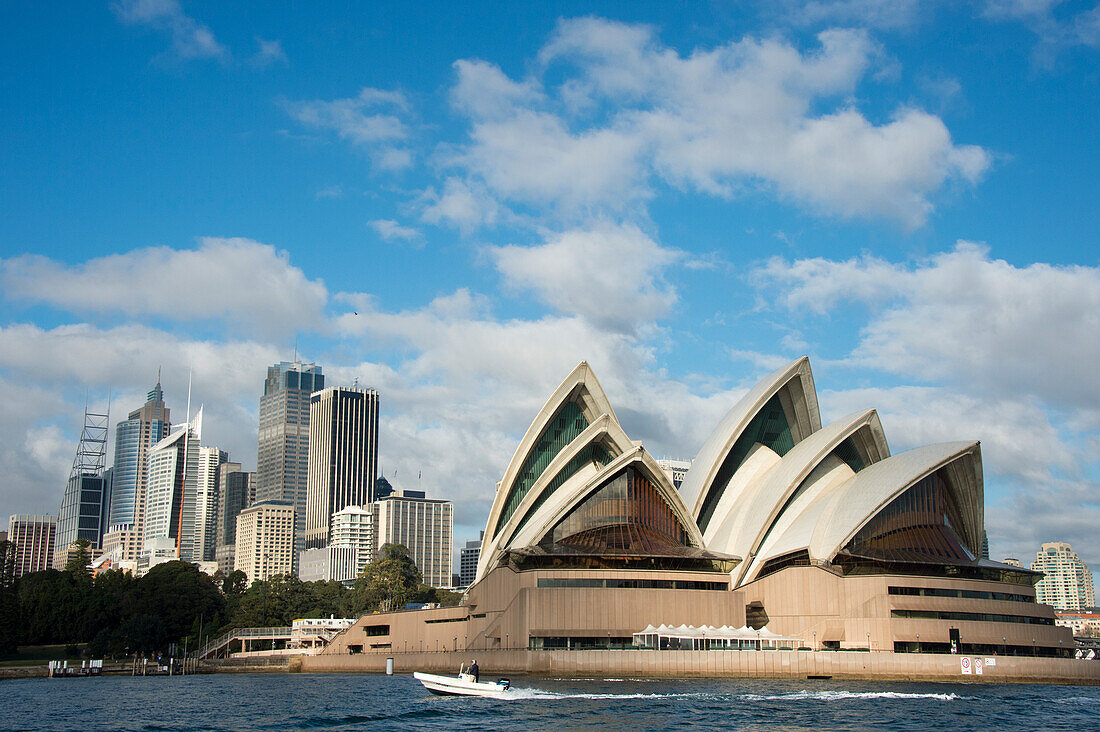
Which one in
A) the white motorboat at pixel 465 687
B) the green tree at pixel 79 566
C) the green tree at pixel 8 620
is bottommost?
the white motorboat at pixel 465 687

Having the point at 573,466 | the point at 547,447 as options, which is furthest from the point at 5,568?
the point at 573,466

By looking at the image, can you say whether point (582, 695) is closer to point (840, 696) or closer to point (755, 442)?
point (840, 696)

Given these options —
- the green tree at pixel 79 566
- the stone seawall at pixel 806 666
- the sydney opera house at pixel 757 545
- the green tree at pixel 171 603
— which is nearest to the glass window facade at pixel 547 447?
the sydney opera house at pixel 757 545

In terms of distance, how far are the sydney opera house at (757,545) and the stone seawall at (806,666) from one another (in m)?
3.25

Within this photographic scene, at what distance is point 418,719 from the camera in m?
44.3

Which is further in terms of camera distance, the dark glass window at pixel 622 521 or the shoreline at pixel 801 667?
the dark glass window at pixel 622 521

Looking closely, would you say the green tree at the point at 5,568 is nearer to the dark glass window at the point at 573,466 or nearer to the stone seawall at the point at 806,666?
the dark glass window at the point at 573,466

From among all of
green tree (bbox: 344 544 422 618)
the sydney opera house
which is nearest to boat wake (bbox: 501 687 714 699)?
the sydney opera house

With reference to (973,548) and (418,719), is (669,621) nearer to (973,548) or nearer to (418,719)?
(973,548)

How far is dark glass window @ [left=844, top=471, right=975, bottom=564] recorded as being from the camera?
243ft

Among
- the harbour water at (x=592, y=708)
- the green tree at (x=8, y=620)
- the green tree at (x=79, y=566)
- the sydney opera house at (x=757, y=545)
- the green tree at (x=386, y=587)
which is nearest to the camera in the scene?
the harbour water at (x=592, y=708)

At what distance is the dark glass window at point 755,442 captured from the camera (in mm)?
85312

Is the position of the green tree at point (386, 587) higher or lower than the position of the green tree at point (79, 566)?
lower

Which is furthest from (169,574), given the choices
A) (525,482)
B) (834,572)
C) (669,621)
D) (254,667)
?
(834,572)
